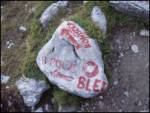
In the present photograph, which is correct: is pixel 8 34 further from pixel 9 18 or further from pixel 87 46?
pixel 87 46

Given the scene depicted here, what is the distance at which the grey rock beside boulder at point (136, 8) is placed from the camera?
4.16 meters

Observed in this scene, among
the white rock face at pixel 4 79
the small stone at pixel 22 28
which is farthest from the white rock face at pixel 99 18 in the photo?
the white rock face at pixel 4 79

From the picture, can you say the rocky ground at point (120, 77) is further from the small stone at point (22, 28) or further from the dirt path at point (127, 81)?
the small stone at point (22, 28)

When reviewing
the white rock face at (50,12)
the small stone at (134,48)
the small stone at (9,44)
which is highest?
the white rock face at (50,12)

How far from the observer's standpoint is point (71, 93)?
390cm

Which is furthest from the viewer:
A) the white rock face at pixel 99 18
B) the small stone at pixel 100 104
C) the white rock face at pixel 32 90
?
the white rock face at pixel 99 18

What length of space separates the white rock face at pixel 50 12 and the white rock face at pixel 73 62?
22.2 inches

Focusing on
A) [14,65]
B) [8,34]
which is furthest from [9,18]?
[14,65]

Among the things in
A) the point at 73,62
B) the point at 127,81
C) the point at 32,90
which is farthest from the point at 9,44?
the point at 127,81

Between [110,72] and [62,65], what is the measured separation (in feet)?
1.86

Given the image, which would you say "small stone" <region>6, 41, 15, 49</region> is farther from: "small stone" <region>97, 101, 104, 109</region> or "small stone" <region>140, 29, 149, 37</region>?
"small stone" <region>140, 29, 149, 37</region>

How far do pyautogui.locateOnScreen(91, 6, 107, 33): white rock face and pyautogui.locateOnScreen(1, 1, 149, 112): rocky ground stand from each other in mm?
127

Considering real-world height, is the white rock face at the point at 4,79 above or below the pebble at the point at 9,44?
Result: below

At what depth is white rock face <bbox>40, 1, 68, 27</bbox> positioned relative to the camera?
4.71m
